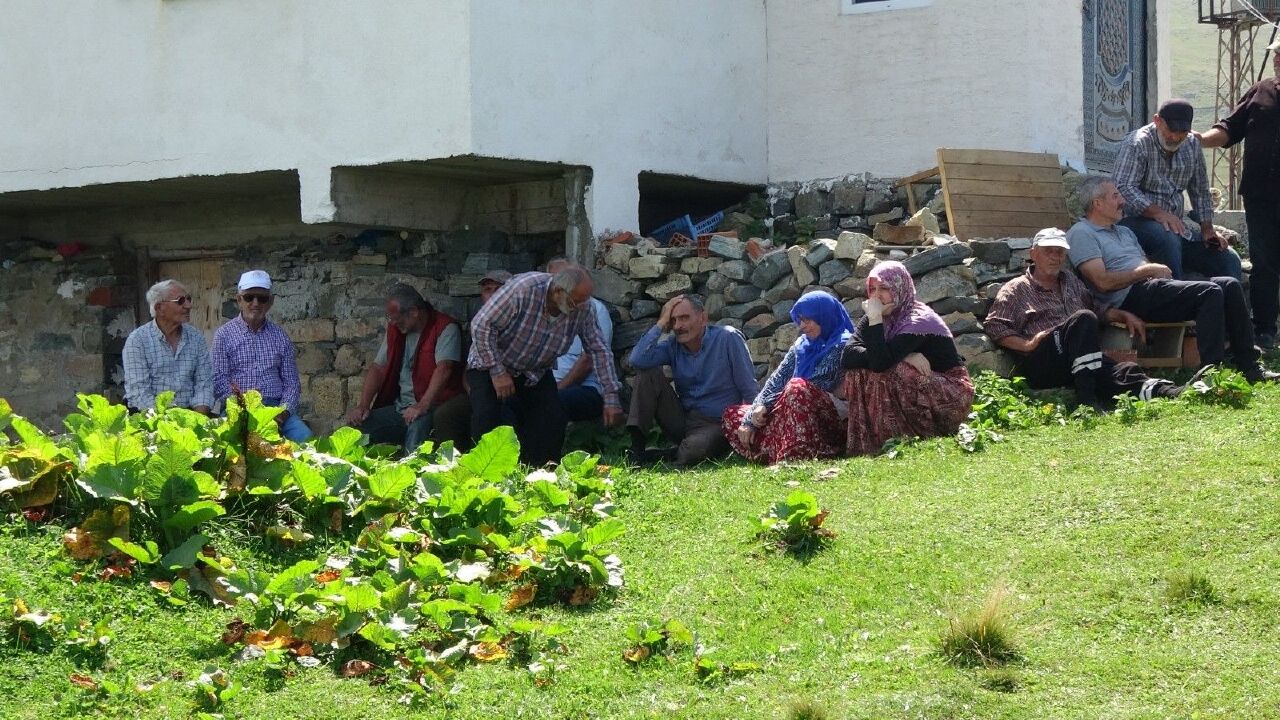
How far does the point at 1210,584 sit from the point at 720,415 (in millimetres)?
4074

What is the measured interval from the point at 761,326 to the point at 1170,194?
2.68 metres

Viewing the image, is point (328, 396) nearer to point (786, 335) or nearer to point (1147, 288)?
point (786, 335)

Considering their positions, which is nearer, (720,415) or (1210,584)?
(1210,584)

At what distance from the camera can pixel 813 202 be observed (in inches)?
437

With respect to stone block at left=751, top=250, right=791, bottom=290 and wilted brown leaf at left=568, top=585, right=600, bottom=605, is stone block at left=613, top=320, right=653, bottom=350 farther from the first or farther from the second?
wilted brown leaf at left=568, top=585, right=600, bottom=605

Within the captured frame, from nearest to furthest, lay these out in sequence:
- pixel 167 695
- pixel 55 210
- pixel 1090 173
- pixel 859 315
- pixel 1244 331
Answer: pixel 167 695, pixel 1244 331, pixel 859 315, pixel 1090 173, pixel 55 210

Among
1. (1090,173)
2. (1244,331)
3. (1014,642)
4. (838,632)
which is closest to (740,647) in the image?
(838,632)

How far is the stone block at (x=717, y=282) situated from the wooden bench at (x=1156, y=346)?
7.87 ft

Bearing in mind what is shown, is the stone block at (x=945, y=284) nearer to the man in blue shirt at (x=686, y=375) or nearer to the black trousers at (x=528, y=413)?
the man in blue shirt at (x=686, y=375)

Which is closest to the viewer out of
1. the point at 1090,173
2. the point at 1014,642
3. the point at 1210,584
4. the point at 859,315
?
the point at 1014,642

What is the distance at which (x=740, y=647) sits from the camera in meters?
4.98

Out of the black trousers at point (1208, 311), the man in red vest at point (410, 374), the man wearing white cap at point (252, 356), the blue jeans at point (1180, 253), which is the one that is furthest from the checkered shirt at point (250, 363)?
the blue jeans at point (1180, 253)

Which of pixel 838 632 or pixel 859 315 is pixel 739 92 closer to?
pixel 859 315

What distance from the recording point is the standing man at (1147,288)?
8.33 m
